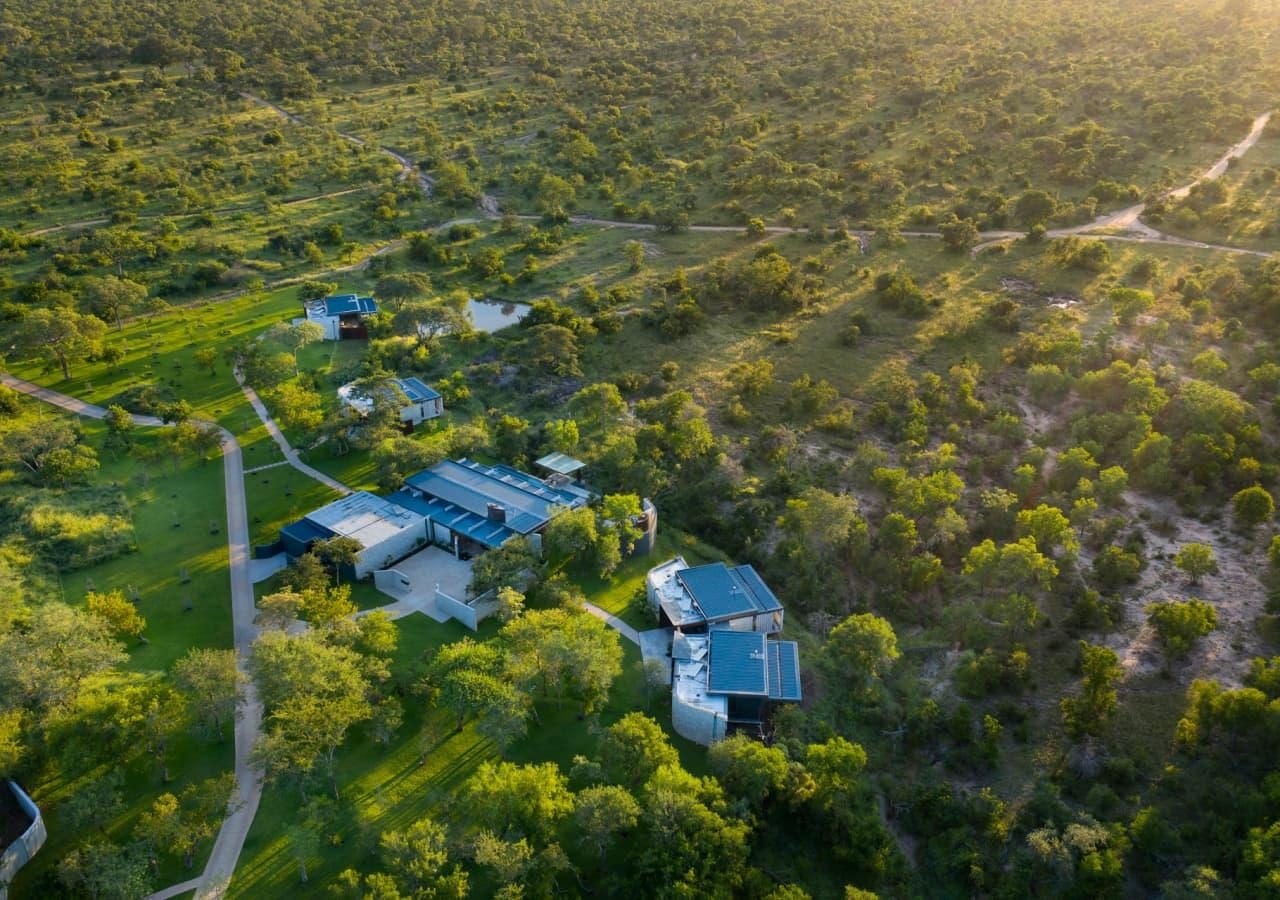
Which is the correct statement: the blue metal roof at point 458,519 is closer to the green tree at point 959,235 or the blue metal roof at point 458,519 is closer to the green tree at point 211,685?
the green tree at point 211,685

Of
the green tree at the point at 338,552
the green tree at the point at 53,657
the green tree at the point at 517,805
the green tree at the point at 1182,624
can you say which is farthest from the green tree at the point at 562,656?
the green tree at the point at 1182,624

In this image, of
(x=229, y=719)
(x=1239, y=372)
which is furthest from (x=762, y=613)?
(x=1239, y=372)

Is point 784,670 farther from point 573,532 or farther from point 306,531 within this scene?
point 306,531

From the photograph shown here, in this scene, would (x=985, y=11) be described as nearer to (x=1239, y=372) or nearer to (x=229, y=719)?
(x=1239, y=372)

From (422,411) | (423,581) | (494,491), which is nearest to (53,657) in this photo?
(423,581)

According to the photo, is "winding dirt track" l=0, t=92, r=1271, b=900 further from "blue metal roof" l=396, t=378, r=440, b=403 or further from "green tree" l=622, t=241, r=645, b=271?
"blue metal roof" l=396, t=378, r=440, b=403
